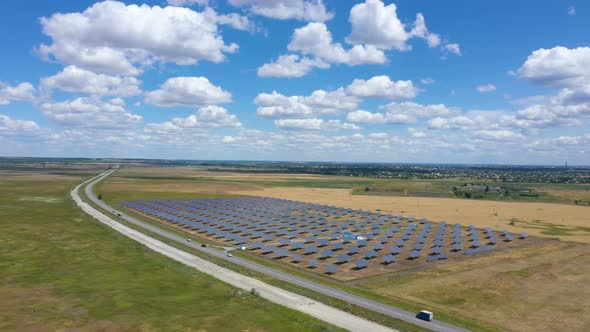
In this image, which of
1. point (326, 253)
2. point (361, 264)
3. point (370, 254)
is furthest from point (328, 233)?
point (361, 264)

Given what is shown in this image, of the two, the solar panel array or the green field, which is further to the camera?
the solar panel array

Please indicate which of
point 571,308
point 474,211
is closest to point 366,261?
point 571,308

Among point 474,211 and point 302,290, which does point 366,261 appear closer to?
point 302,290

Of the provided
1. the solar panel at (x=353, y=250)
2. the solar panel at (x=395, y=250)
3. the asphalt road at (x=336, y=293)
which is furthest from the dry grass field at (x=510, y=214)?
the asphalt road at (x=336, y=293)

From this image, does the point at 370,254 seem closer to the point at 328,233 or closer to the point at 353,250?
the point at 353,250

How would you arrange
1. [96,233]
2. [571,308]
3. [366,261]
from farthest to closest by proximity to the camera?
[96,233], [366,261], [571,308]

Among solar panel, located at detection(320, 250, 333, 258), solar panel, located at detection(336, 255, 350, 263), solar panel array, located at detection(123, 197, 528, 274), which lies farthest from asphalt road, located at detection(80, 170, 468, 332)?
solar panel, located at detection(320, 250, 333, 258)

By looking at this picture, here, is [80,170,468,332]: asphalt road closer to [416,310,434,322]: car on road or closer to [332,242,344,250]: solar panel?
[416,310,434,322]: car on road
